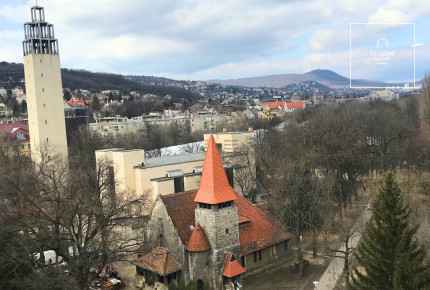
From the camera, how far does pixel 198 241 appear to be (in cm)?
2555

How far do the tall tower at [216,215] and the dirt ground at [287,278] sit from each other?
252cm

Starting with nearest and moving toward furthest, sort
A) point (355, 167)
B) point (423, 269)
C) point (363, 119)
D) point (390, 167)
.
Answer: point (423, 269)
point (355, 167)
point (390, 167)
point (363, 119)

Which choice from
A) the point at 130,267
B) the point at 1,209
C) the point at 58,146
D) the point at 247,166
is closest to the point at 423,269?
the point at 130,267

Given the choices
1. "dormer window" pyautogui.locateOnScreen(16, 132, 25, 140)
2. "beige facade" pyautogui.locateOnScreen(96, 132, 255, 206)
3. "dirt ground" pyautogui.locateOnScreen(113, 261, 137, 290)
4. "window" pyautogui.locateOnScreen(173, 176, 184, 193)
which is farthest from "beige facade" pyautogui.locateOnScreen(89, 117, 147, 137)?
"dirt ground" pyautogui.locateOnScreen(113, 261, 137, 290)

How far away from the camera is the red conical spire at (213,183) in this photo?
2573 centimetres

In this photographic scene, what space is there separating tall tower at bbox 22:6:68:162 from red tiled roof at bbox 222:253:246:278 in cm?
3220

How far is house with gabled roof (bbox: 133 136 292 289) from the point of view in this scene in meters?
25.7

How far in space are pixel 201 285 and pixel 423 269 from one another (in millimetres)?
13676

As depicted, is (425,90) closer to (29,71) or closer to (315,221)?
(315,221)

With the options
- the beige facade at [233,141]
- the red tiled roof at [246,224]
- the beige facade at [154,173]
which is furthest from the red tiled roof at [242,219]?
the beige facade at [233,141]

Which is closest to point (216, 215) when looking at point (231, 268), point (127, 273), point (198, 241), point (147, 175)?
point (198, 241)

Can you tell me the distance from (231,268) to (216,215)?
3.56 meters

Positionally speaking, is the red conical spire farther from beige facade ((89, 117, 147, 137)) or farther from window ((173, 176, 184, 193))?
beige facade ((89, 117, 147, 137))

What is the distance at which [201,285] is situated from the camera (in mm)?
25938
